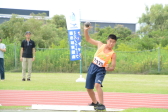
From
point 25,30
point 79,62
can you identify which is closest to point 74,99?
point 79,62

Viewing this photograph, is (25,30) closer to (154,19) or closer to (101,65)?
(154,19)

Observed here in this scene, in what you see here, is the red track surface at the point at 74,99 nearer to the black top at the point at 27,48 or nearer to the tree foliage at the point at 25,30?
the black top at the point at 27,48

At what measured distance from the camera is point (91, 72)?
30.0 ft

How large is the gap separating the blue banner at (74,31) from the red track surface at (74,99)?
6.40 m

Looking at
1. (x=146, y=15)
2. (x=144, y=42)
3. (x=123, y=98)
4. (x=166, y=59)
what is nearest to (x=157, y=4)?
(x=146, y=15)

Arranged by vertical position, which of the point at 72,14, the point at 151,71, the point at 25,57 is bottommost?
the point at 151,71

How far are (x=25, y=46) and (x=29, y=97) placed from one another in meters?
6.44

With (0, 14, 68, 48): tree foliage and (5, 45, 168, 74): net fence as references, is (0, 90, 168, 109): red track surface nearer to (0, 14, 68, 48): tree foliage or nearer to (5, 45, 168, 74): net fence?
(5, 45, 168, 74): net fence

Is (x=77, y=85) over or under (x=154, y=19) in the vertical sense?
under

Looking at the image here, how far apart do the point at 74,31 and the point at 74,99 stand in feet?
27.7

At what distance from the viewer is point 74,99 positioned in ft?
37.1

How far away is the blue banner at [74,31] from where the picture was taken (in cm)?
1864

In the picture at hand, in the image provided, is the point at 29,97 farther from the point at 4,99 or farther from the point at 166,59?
the point at 166,59

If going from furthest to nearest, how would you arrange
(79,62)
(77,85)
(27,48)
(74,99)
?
1. (79,62)
2. (27,48)
3. (77,85)
4. (74,99)
